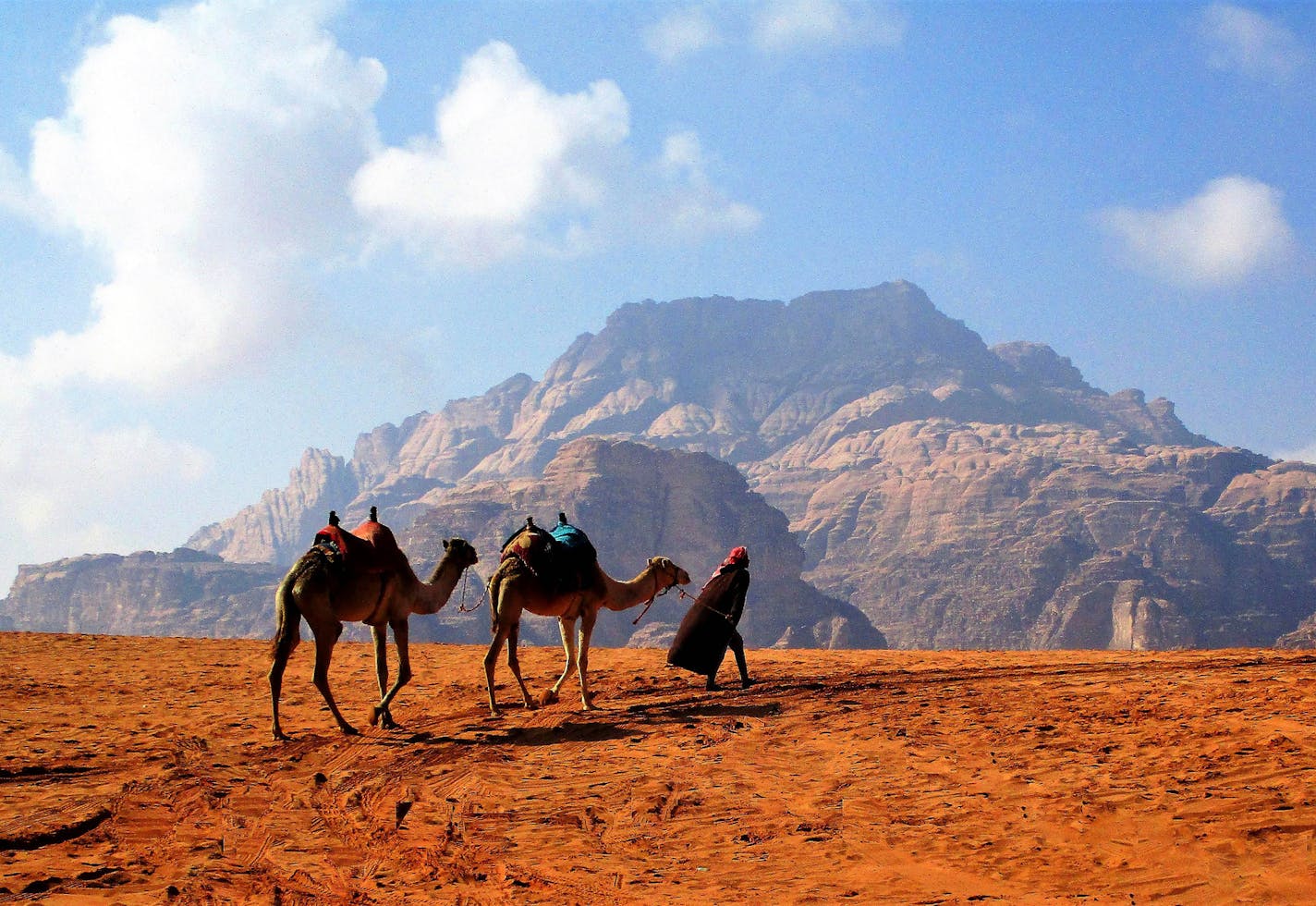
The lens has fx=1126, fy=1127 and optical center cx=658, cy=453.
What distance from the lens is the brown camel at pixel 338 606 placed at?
13828 millimetres

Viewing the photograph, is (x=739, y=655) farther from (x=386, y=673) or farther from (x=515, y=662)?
(x=386, y=673)

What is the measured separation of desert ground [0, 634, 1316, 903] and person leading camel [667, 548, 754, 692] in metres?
0.53

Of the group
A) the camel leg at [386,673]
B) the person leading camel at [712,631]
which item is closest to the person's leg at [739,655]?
the person leading camel at [712,631]

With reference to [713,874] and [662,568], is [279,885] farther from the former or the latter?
[662,568]

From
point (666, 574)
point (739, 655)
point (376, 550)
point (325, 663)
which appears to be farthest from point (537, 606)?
point (666, 574)

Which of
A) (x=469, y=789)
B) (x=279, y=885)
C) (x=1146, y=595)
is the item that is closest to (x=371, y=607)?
(x=469, y=789)

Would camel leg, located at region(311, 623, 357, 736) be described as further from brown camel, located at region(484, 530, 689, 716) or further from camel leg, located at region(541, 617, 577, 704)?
camel leg, located at region(541, 617, 577, 704)

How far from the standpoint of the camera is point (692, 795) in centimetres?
1074

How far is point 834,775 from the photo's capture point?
1135 centimetres

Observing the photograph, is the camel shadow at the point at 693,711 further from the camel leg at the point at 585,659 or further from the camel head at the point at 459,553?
the camel head at the point at 459,553

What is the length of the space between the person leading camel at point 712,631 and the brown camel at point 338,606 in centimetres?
369

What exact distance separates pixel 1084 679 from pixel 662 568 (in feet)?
22.2

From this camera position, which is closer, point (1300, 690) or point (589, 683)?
point (1300, 690)

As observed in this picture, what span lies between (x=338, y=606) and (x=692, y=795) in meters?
5.76
